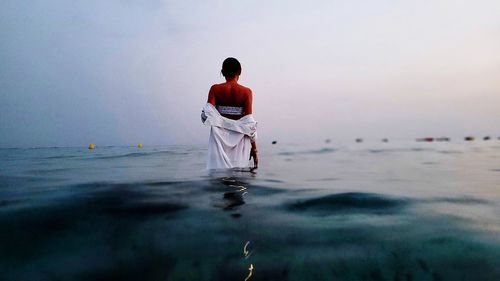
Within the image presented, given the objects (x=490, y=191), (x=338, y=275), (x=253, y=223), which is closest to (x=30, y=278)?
(x=253, y=223)

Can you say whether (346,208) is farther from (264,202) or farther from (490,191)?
(490,191)

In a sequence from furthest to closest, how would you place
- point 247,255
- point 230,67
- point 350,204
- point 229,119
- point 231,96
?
point 229,119, point 231,96, point 230,67, point 350,204, point 247,255

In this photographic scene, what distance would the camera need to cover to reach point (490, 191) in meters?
4.13

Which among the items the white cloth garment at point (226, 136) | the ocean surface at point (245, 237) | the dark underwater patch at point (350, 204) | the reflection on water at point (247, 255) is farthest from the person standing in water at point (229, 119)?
the reflection on water at point (247, 255)

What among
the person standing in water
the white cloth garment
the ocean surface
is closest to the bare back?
the person standing in water

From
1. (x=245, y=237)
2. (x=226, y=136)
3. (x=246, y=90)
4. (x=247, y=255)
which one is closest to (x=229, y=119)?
(x=226, y=136)

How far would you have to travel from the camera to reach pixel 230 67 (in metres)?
6.26

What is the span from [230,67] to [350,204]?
13.1 feet

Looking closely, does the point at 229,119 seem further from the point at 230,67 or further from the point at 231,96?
the point at 230,67

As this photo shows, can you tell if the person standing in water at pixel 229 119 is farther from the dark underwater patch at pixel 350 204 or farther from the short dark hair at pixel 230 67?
the dark underwater patch at pixel 350 204

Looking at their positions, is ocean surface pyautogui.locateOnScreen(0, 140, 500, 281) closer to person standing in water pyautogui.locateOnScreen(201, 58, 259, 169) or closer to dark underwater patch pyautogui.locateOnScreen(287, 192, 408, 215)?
dark underwater patch pyautogui.locateOnScreen(287, 192, 408, 215)

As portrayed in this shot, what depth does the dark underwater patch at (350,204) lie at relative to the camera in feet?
9.61

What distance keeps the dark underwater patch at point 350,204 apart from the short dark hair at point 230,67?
3586 millimetres

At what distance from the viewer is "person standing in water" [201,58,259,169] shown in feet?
20.7
